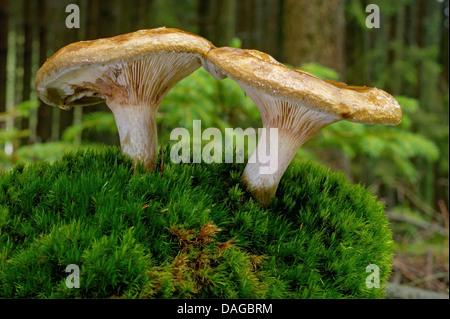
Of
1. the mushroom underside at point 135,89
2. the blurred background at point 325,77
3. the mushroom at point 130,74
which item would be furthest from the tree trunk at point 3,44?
the mushroom underside at point 135,89

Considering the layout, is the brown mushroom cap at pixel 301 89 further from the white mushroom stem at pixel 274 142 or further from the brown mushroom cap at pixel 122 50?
the white mushroom stem at pixel 274 142

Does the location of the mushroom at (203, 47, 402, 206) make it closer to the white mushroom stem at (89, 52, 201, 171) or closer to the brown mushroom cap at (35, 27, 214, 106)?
the brown mushroom cap at (35, 27, 214, 106)

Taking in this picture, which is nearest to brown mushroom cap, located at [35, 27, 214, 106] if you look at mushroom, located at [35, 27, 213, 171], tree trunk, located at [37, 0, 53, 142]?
mushroom, located at [35, 27, 213, 171]

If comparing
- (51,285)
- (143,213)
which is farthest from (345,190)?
(51,285)

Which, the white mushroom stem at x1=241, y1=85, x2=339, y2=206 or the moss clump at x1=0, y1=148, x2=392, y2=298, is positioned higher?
the white mushroom stem at x1=241, y1=85, x2=339, y2=206

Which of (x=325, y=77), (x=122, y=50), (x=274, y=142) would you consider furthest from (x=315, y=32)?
(x=122, y=50)

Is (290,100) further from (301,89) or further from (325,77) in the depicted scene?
(325,77)

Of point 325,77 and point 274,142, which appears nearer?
point 274,142
